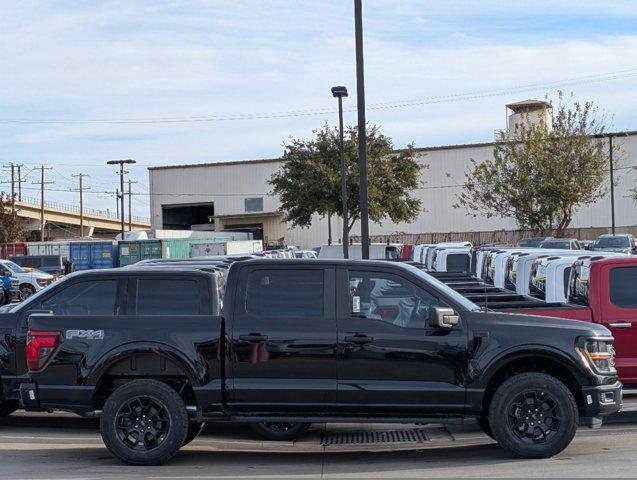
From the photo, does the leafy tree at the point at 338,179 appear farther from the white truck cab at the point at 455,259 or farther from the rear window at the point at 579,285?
the rear window at the point at 579,285

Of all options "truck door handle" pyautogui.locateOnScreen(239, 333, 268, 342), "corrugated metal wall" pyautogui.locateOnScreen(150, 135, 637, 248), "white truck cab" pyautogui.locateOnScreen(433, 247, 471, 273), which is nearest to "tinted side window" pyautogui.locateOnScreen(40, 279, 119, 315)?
"truck door handle" pyautogui.locateOnScreen(239, 333, 268, 342)

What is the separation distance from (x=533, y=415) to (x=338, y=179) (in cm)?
3944

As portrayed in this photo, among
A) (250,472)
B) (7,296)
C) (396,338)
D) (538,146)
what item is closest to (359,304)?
(396,338)

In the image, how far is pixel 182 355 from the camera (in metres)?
9.09

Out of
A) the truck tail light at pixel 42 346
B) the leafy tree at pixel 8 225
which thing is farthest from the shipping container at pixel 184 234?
the truck tail light at pixel 42 346

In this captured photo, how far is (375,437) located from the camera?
11000 millimetres

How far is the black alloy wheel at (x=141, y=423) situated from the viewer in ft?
30.0

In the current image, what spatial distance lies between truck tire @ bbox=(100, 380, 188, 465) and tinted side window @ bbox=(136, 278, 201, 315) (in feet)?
2.40

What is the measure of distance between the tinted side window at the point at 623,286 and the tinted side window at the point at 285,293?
4.16 meters

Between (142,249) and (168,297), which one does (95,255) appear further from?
(168,297)

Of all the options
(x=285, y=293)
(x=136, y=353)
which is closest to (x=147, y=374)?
(x=136, y=353)

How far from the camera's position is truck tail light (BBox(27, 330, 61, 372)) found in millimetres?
9289

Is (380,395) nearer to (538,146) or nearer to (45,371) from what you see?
(45,371)

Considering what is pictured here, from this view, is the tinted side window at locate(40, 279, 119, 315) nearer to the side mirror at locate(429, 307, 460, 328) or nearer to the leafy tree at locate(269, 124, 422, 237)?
the side mirror at locate(429, 307, 460, 328)
